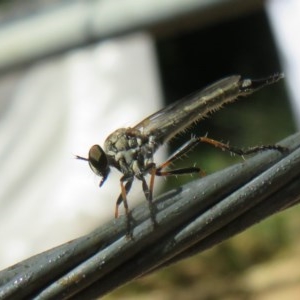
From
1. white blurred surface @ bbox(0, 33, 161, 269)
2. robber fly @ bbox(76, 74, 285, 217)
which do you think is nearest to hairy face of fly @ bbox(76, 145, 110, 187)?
robber fly @ bbox(76, 74, 285, 217)

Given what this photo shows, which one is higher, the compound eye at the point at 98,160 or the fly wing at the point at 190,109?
the fly wing at the point at 190,109

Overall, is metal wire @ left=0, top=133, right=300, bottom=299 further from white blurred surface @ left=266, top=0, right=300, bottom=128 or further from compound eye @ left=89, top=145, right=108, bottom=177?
white blurred surface @ left=266, top=0, right=300, bottom=128

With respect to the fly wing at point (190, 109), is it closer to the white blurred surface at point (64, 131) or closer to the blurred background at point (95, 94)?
the blurred background at point (95, 94)

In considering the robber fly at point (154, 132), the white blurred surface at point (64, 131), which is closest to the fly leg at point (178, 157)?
the robber fly at point (154, 132)

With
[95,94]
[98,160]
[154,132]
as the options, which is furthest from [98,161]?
[95,94]

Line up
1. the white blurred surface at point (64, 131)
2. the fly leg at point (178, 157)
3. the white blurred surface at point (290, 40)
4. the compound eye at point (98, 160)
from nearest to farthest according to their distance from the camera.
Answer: the fly leg at point (178, 157) < the compound eye at point (98, 160) < the white blurred surface at point (64, 131) < the white blurred surface at point (290, 40)

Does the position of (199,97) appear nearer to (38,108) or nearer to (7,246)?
(7,246)

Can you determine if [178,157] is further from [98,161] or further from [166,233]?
[166,233]
